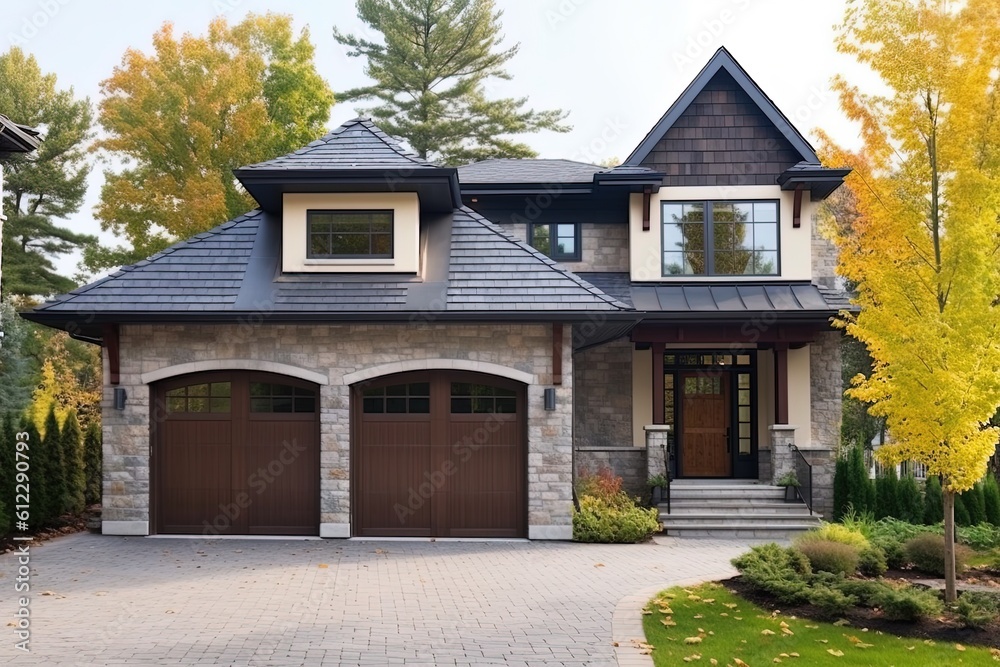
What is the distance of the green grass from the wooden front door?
8688 mm

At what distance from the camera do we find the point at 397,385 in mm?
13453

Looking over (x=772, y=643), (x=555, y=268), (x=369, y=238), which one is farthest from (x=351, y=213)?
(x=772, y=643)

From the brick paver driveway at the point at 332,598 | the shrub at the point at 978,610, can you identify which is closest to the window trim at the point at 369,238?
the brick paver driveway at the point at 332,598

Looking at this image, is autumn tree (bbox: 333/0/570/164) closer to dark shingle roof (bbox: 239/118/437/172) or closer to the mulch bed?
dark shingle roof (bbox: 239/118/437/172)

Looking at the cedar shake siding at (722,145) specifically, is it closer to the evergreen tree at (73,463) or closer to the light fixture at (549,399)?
the light fixture at (549,399)

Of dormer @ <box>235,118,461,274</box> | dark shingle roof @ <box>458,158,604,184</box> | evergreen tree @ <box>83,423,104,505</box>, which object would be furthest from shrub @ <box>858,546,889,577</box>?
evergreen tree @ <box>83,423,104,505</box>

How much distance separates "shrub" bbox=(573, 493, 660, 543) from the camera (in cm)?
1305

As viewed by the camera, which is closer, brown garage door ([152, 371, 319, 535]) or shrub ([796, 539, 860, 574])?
shrub ([796, 539, 860, 574])

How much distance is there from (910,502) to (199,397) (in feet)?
39.4

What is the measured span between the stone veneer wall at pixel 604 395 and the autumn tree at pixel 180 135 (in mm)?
13535

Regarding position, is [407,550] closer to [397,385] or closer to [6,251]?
[397,385]

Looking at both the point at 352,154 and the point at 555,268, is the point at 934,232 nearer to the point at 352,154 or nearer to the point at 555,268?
the point at 555,268

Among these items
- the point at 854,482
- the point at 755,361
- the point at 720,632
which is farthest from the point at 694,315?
the point at 720,632

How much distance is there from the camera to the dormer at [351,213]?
13.6 meters
